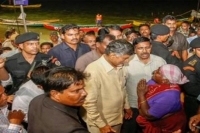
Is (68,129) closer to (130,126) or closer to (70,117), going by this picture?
(70,117)

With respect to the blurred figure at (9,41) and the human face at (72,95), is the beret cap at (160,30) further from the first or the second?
the blurred figure at (9,41)

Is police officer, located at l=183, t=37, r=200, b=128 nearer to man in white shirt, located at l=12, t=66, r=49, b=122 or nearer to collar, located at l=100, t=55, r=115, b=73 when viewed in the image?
collar, located at l=100, t=55, r=115, b=73

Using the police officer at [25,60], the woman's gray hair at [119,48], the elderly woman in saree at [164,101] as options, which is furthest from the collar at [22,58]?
the elderly woman in saree at [164,101]

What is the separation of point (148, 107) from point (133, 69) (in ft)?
3.25

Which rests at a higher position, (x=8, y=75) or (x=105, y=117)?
(x=8, y=75)

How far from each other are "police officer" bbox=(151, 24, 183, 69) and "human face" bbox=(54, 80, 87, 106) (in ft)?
8.94

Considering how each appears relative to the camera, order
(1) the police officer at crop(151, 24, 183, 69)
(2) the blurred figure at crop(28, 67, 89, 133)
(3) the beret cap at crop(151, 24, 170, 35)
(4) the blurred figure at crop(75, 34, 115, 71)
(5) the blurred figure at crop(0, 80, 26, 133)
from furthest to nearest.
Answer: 1. (3) the beret cap at crop(151, 24, 170, 35)
2. (1) the police officer at crop(151, 24, 183, 69)
3. (4) the blurred figure at crop(75, 34, 115, 71)
4. (5) the blurred figure at crop(0, 80, 26, 133)
5. (2) the blurred figure at crop(28, 67, 89, 133)

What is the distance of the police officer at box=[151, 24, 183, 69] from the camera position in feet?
15.4

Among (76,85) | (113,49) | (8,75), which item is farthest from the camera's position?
(8,75)

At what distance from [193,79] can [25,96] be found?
2381mm

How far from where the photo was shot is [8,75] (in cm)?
404

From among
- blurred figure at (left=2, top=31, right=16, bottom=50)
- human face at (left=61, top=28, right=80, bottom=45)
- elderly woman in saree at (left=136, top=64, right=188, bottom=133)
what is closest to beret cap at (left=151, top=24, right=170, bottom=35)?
human face at (left=61, top=28, right=80, bottom=45)

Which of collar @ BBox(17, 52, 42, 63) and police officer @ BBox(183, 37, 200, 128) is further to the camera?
collar @ BBox(17, 52, 42, 63)

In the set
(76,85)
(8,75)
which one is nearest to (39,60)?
(8,75)
